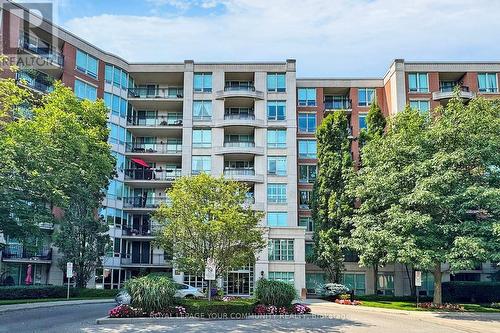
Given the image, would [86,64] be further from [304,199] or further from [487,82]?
[487,82]

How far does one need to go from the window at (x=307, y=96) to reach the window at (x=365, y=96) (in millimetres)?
4790

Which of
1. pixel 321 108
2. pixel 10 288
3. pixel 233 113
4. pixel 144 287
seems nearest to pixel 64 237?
pixel 10 288

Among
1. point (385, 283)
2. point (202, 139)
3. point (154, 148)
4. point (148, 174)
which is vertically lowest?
point (385, 283)

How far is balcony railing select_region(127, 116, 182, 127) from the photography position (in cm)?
5072

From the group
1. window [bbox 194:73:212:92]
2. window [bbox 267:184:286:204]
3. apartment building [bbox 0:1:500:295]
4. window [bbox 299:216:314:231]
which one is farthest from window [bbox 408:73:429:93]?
window [bbox 194:73:212:92]

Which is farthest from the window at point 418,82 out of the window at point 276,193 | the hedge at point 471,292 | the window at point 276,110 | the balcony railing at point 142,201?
the balcony railing at point 142,201

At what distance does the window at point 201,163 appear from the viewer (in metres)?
48.4

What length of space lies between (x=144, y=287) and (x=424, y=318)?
14.2 metres

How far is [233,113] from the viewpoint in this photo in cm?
5097

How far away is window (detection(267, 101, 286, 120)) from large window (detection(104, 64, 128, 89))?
1478 cm

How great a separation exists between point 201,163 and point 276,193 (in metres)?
7.93

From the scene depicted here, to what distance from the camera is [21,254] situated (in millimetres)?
37500

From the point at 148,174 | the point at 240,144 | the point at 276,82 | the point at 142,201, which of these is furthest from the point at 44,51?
the point at 276,82

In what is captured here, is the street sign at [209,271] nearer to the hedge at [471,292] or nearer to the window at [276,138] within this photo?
the hedge at [471,292]
